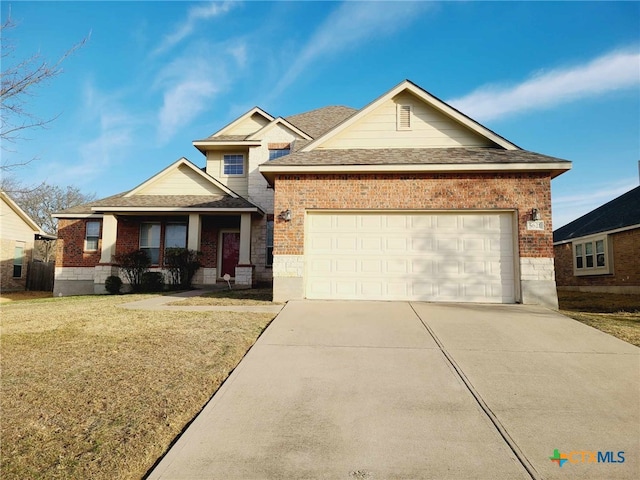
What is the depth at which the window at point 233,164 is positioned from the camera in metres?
19.2

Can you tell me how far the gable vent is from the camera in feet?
37.2

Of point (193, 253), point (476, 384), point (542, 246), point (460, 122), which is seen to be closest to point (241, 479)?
point (476, 384)

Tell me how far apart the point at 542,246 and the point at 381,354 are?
6198 millimetres

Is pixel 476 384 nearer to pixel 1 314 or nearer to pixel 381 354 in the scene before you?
pixel 381 354

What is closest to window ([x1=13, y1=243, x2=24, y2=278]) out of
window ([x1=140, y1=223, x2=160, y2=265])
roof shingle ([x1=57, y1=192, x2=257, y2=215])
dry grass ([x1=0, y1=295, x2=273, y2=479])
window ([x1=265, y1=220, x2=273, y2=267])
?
roof shingle ([x1=57, y1=192, x2=257, y2=215])

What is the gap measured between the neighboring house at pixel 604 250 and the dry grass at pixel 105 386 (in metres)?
16.9

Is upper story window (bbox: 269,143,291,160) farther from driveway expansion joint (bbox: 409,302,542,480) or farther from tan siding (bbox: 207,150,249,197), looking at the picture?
driveway expansion joint (bbox: 409,302,542,480)

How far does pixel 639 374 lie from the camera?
492 centimetres

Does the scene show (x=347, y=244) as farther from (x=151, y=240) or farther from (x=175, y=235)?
(x=151, y=240)

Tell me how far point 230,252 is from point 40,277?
13.9 metres

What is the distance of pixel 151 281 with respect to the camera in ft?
52.1

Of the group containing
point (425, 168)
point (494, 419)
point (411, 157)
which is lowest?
point (494, 419)

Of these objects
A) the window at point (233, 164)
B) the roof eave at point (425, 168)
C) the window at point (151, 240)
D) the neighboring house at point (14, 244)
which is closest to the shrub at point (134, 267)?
the window at point (151, 240)

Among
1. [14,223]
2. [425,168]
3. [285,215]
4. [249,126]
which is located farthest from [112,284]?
[425,168]
